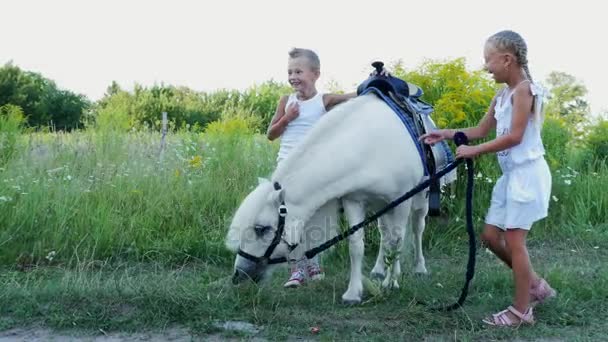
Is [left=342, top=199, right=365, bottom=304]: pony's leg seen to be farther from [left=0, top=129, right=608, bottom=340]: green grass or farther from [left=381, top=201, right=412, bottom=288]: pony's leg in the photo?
[left=381, top=201, right=412, bottom=288]: pony's leg

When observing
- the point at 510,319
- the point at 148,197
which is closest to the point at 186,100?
the point at 148,197

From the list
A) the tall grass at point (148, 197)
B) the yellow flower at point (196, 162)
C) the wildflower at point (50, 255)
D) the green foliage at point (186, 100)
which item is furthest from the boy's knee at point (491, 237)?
the green foliage at point (186, 100)

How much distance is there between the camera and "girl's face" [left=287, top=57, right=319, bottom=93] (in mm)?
4141

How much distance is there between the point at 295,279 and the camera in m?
4.22

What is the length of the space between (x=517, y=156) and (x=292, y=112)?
5.16 ft

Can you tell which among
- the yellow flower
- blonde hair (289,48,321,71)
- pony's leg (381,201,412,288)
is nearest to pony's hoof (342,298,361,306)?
pony's leg (381,201,412,288)

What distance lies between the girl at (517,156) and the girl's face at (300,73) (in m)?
1.31

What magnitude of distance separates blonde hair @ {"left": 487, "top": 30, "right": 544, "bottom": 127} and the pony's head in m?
1.40

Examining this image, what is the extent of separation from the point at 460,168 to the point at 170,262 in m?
2.95

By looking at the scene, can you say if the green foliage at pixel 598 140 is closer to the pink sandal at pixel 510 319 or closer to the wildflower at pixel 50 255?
the pink sandal at pixel 510 319

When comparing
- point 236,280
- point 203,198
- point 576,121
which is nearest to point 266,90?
point 576,121

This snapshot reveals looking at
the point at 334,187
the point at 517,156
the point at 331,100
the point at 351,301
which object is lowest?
the point at 351,301

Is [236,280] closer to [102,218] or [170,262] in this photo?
[170,262]

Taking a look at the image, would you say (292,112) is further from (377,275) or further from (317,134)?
(377,275)
